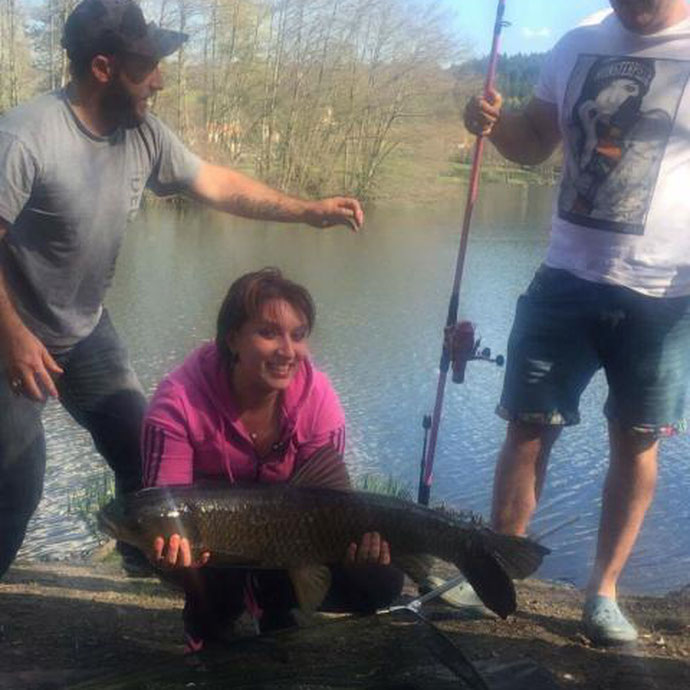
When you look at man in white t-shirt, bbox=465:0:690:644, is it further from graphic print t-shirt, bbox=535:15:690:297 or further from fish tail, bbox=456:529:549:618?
fish tail, bbox=456:529:549:618

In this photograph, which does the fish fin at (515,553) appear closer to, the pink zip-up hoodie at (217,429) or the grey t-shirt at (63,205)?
the pink zip-up hoodie at (217,429)

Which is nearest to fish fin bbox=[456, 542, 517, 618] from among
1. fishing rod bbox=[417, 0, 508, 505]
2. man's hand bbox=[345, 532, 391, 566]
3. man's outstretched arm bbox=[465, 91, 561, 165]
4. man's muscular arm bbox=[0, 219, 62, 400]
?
man's hand bbox=[345, 532, 391, 566]

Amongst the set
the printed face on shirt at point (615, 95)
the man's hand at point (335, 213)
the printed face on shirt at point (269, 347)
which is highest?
the printed face on shirt at point (615, 95)

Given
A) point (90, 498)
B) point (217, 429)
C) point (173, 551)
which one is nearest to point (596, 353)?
point (217, 429)

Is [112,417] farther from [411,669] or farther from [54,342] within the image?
[411,669]

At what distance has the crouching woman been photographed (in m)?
2.77

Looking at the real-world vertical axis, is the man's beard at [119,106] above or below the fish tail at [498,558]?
above

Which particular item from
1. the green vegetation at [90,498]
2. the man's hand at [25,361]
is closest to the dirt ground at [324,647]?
the man's hand at [25,361]

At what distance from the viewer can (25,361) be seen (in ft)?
8.95

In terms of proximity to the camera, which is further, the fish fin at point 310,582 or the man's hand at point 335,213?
the man's hand at point 335,213

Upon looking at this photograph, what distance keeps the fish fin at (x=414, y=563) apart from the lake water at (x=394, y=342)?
1907 millimetres

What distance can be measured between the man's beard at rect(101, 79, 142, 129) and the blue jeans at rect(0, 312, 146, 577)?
0.67 metres

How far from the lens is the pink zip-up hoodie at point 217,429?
2.75 m

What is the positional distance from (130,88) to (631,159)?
1493 millimetres
